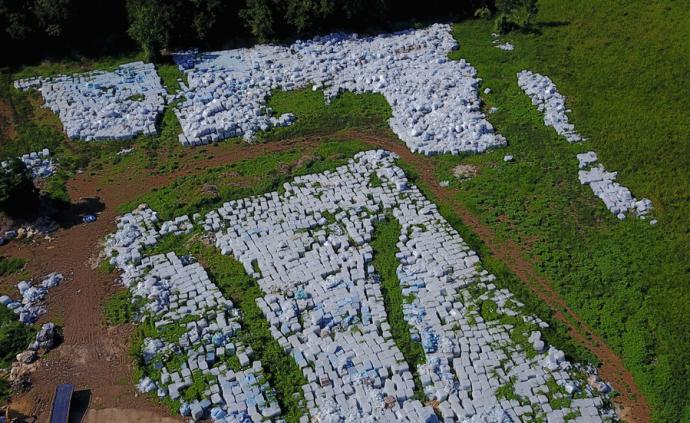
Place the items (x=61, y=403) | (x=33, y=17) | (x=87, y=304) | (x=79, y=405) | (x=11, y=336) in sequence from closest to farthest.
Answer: (x=61, y=403)
(x=79, y=405)
(x=11, y=336)
(x=87, y=304)
(x=33, y=17)

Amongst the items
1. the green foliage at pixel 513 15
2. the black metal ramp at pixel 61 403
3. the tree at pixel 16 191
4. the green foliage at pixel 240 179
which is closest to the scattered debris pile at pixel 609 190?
the green foliage at pixel 240 179

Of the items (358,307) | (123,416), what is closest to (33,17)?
(123,416)

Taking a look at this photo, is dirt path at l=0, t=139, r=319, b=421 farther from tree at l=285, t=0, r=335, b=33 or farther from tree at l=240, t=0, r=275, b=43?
tree at l=285, t=0, r=335, b=33

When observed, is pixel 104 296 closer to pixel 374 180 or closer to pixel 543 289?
pixel 374 180

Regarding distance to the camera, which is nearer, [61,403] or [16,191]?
[61,403]

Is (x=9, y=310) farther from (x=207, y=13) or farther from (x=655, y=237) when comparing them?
(x=655, y=237)
